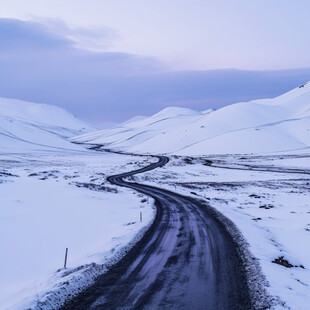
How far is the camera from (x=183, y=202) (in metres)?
33.5

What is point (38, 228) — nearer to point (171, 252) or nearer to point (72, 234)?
point (72, 234)

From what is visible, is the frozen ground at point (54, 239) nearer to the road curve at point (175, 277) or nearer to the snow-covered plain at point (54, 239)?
the snow-covered plain at point (54, 239)

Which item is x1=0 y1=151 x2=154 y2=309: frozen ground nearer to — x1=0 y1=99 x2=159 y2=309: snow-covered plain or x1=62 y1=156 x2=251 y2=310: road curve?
x1=0 y1=99 x2=159 y2=309: snow-covered plain

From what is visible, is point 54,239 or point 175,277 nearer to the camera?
point 175,277

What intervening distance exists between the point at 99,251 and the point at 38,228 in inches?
219

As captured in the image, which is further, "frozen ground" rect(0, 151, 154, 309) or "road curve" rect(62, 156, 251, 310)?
"frozen ground" rect(0, 151, 154, 309)

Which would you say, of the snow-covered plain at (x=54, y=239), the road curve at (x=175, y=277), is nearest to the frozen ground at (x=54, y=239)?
the snow-covered plain at (x=54, y=239)

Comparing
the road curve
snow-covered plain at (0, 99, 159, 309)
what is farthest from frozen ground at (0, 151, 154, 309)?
the road curve

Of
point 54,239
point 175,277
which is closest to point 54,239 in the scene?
point 54,239

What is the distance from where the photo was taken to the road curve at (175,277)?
9.71 meters

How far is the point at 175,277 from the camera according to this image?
38.8ft

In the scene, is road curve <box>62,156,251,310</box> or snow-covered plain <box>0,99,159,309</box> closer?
road curve <box>62,156,251,310</box>

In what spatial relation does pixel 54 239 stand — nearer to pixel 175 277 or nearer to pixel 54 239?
pixel 54 239

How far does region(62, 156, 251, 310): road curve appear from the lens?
31.9 feet
